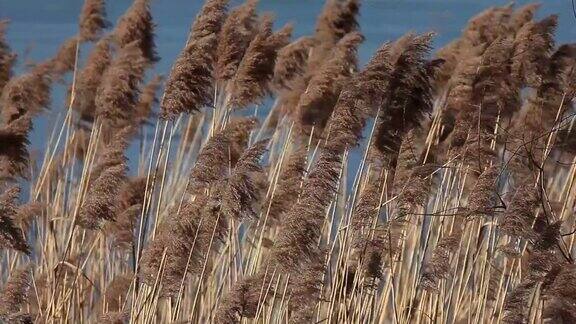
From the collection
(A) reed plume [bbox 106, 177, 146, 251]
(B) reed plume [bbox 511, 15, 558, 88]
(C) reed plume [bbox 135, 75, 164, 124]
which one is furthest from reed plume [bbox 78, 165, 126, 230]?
(C) reed plume [bbox 135, 75, 164, 124]

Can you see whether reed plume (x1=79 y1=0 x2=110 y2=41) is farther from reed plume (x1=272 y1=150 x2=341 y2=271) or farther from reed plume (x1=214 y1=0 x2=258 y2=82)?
reed plume (x1=272 y1=150 x2=341 y2=271)

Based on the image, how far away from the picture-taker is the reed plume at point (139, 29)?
489cm

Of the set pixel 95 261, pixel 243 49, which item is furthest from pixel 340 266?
pixel 95 261

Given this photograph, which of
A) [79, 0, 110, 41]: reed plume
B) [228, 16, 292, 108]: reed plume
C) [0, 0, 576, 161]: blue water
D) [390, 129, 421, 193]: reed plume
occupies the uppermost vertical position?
[0, 0, 576, 161]: blue water

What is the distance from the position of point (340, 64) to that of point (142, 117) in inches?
65.1

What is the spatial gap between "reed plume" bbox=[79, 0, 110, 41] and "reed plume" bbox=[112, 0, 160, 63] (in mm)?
519

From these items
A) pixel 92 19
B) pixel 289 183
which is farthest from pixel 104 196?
pixel 92 19

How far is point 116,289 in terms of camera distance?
421 centimetres

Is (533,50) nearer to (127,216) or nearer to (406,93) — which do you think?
(406,93)

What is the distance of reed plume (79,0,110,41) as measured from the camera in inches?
216

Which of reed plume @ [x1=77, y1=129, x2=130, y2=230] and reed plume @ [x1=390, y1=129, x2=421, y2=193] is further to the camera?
reed plume @ [x1=390, y1=129, x2=421, y2=193]

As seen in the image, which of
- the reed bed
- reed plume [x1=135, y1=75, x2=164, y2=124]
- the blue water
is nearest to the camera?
the reed bed

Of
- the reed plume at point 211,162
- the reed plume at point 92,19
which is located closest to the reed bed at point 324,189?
the reed plume at point 211,162

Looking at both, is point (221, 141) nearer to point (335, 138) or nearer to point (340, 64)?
point (335, 138)
